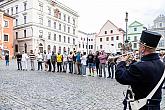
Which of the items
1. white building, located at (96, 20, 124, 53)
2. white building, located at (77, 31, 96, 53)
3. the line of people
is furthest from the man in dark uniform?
white building, located at (77, 31, 96, 53)

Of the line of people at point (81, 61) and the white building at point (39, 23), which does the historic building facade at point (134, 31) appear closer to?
the white building at point (39, 23)

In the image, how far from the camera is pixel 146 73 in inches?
105

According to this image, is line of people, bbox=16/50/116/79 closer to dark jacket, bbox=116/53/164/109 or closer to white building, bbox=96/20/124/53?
dark jacket, bbox=116/53/164/109

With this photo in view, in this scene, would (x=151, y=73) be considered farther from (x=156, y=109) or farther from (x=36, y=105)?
(x=36, y=105)

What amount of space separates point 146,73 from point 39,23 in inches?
2192

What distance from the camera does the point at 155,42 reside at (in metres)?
2.78

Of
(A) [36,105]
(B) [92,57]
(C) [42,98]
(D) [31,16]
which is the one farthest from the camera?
(D) [31,16]

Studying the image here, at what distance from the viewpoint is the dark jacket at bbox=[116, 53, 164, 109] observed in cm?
267

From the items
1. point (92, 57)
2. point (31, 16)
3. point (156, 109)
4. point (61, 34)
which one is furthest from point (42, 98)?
point (61, 34)

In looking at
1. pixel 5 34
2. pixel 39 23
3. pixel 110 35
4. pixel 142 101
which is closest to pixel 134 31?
pixel 110 35

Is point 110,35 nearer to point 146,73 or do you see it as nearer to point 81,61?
point 81,61

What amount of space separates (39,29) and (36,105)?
51.0 metres

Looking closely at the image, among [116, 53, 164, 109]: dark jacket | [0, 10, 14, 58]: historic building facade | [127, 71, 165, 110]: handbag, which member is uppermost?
[0, 10, 14, 58]: historic building facade

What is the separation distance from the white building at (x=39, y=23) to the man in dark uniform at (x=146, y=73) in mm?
51851
